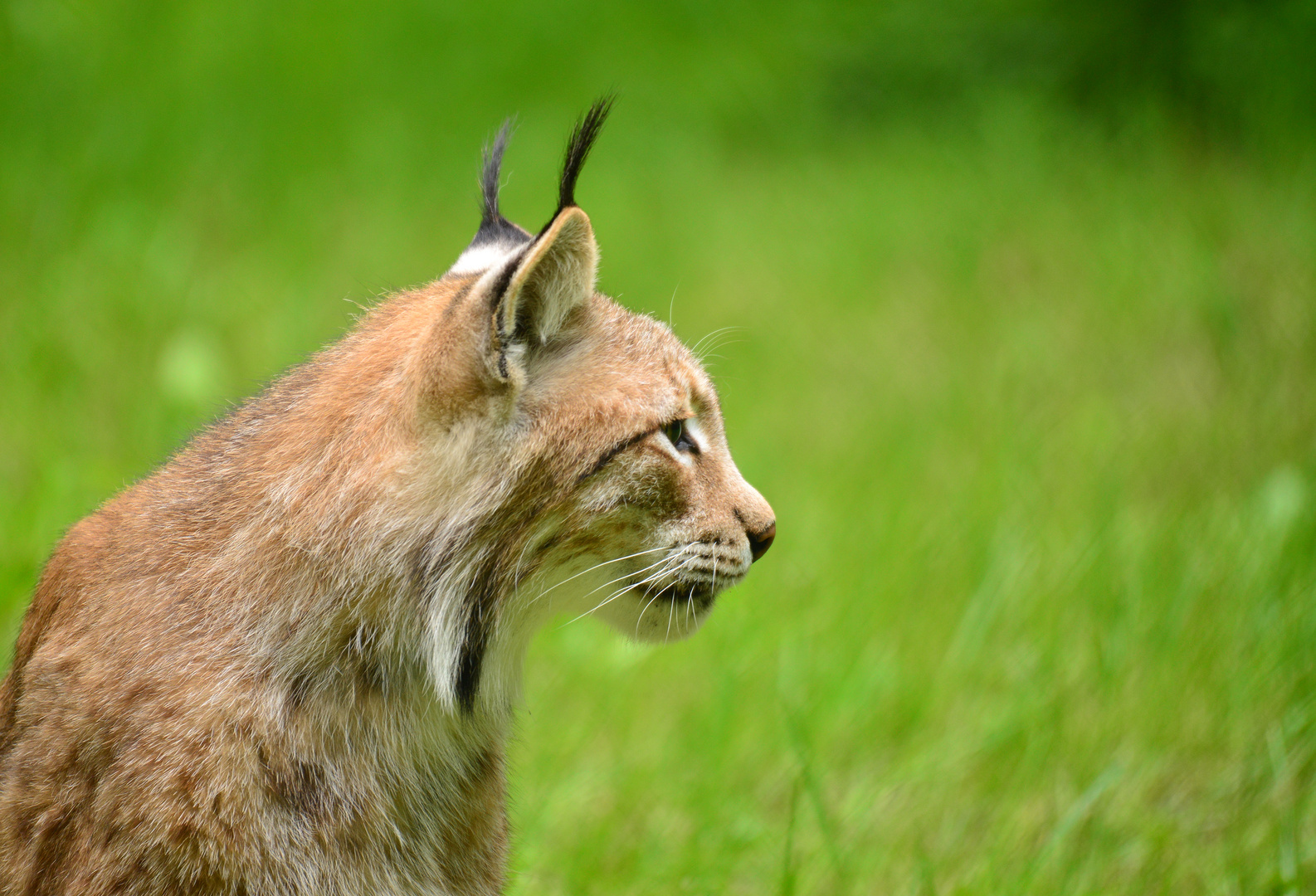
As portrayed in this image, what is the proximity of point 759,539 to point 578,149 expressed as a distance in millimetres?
901

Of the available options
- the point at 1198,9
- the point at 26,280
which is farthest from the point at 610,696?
the point at 1198,9

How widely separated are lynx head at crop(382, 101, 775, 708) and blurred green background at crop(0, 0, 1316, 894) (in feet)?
2.50

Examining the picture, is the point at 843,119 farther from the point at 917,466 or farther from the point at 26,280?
the point at 26,280

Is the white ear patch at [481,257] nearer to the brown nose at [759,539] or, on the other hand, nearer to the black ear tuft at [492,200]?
the black ear tuft at [492,200]

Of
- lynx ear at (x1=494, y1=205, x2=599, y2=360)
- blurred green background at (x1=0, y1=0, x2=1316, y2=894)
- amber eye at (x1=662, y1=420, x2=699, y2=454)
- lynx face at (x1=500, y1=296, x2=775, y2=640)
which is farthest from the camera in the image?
blurred green background at (x1=0, y1=0, x2=1316, y2=894)

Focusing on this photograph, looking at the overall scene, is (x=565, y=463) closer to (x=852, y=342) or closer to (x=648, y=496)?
(x=648, y=496)

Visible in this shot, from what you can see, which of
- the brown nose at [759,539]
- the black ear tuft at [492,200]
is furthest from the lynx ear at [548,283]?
the brown nose at [759,539]

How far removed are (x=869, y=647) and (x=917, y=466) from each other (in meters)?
1.78

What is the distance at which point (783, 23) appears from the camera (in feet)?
37.7

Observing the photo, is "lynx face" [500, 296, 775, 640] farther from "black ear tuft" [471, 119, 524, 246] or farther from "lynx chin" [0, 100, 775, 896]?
"black ear tuft" [471, 119, 524, 246]

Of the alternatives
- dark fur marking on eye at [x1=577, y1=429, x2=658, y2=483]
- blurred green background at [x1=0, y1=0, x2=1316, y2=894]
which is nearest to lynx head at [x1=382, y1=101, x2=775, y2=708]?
Result: dark fur marking on eye at [x1=577, y1=429, x2=658, y2=483]

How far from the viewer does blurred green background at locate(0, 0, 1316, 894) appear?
3.35 m

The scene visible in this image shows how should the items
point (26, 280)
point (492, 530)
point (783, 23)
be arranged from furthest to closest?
1. point (783, 23)
2. point (26, 280)
3. point (492, 530)

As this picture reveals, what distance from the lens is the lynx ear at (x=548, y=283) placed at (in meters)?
1.93
